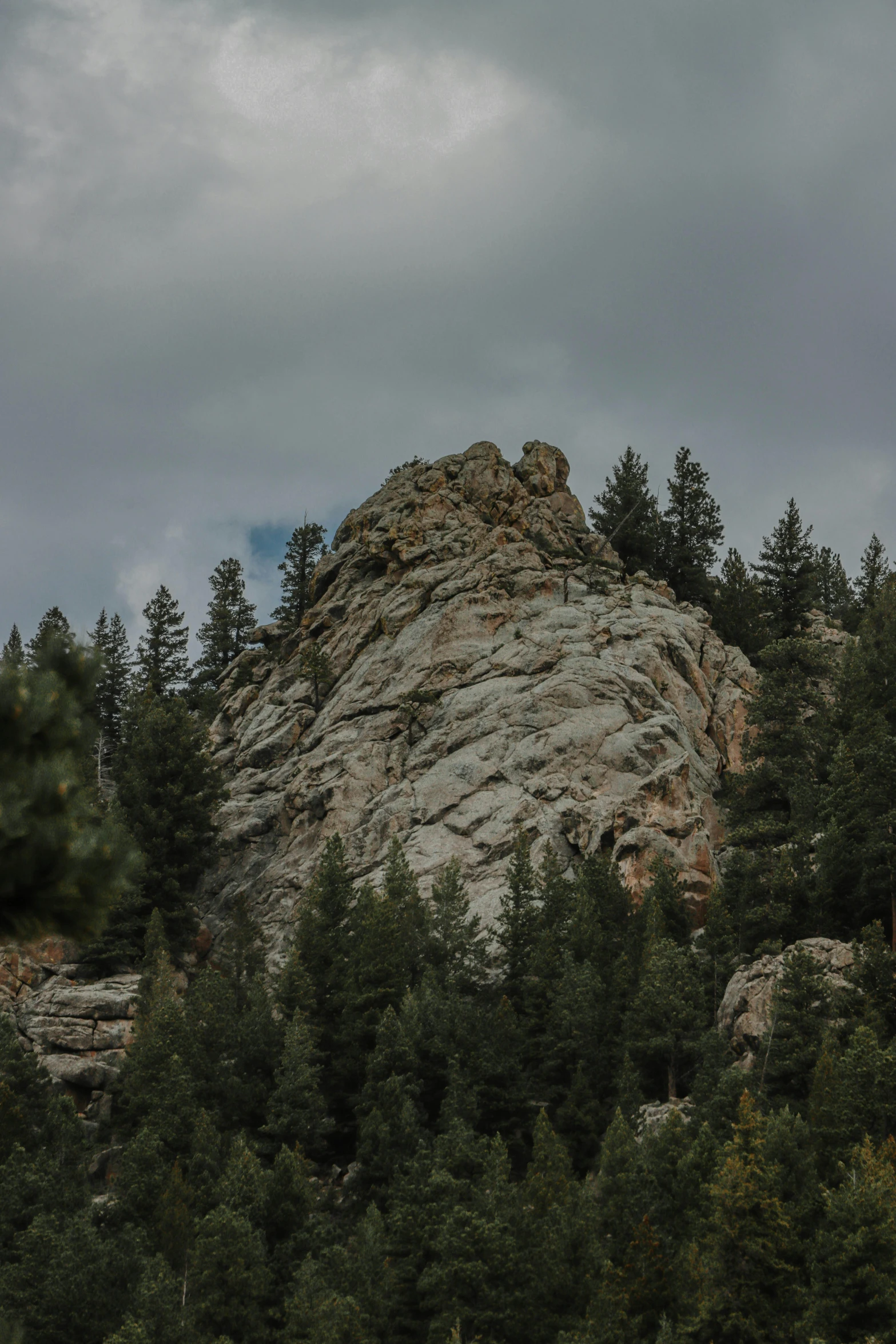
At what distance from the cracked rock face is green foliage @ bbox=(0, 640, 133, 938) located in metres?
50.8

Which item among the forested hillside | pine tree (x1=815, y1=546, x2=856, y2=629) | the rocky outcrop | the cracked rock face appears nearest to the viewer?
the forested hillside

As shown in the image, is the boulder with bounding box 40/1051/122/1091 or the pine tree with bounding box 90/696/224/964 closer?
the boulder with bounding box 40/1051/122/1091

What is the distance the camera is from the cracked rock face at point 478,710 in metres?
65.1

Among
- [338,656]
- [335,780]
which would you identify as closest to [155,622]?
[338,656]

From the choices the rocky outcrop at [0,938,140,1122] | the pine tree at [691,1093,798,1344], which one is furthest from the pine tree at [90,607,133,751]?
the pine tree at [691,1093,798,1344]

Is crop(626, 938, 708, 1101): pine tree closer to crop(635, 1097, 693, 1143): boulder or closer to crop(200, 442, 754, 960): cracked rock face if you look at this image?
crop(635, 1097, 693, 1143): boulder

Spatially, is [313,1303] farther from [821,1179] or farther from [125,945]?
[125,945]

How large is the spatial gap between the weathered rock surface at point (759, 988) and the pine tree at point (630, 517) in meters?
51.6

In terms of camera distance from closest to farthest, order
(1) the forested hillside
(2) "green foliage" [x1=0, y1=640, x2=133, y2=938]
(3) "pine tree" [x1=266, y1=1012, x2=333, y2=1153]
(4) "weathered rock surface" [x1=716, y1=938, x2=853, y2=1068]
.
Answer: (2) "green foliage" [x1=0, y1=640, x2=133, y2=938], (1) the forested hillside, (4) "weathered rock surface" [x1=716, y1=938, x2=853, y2=1068], (3) "pine tree" [x1=266, y1=1012, x2=333, y2=1153]

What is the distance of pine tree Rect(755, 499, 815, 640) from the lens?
91062 mm

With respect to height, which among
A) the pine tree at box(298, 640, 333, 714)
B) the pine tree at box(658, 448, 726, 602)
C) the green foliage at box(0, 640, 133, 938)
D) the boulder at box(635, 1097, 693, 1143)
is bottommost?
the boulder at box(635, 1097, 693, 1143)

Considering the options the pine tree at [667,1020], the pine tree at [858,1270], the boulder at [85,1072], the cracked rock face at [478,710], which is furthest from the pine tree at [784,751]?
the boulder at [85,1072]

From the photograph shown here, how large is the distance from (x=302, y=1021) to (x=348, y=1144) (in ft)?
18.5

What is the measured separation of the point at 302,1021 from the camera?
169 feet
